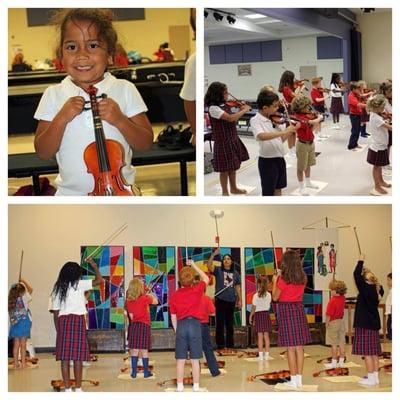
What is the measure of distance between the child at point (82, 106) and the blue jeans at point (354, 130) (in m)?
0.83

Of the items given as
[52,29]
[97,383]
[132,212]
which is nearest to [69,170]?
[52,29]

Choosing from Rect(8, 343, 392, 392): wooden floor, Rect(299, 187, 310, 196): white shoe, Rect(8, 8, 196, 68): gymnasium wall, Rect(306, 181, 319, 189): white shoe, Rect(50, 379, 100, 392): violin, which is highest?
Rect(8, 8, 196, 68): gymnasium wall

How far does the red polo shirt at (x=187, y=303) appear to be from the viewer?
3.40 m

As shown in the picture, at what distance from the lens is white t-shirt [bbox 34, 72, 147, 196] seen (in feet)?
9.53

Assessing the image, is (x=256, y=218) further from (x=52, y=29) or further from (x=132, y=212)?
(x=52, y=29)

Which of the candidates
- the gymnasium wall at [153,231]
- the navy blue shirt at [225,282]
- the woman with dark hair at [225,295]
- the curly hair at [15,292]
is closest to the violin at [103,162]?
the curly hair at [15,292]

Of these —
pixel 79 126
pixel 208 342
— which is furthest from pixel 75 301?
pixel 79 126

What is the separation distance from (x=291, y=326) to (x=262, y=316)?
1109mm

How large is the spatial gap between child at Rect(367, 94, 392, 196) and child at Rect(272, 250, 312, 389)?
641mm

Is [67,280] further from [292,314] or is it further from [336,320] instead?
[336,320]

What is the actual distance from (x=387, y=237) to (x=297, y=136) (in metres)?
1.96

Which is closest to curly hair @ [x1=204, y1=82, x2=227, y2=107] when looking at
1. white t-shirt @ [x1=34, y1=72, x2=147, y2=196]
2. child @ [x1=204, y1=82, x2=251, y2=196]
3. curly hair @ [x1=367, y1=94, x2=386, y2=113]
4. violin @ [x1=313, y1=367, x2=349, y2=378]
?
child @ [x1=204, y1=82, x2=251, y2=196]

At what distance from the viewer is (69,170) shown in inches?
116

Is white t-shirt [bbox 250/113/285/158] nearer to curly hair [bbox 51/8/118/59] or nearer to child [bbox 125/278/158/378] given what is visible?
curly hair [bbox 51/8/118/59]
